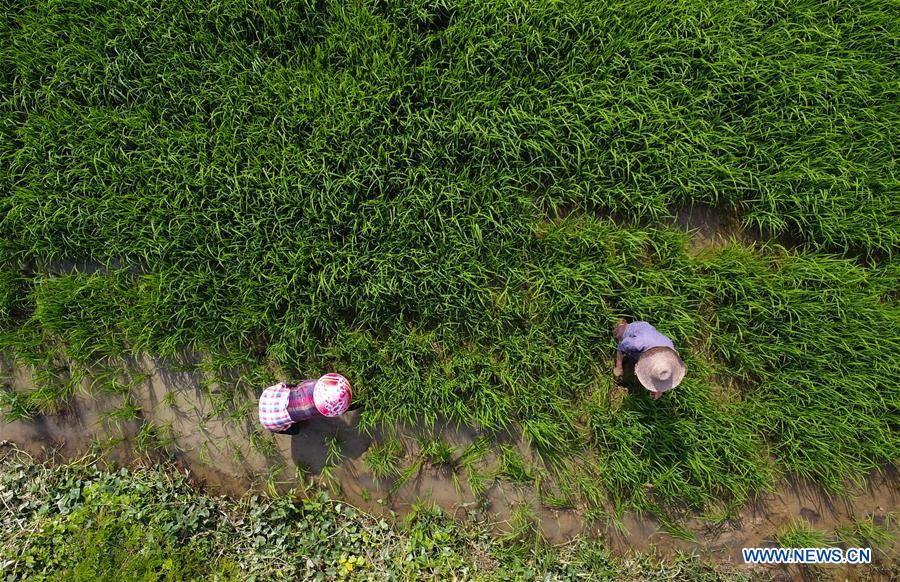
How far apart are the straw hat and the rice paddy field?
52 cm

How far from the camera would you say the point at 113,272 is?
109 inches

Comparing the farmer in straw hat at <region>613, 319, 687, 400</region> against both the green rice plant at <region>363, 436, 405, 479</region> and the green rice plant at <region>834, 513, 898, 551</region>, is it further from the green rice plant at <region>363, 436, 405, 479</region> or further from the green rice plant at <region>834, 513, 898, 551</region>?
the green rice plant at <region>834, 513, 898, 551</region>

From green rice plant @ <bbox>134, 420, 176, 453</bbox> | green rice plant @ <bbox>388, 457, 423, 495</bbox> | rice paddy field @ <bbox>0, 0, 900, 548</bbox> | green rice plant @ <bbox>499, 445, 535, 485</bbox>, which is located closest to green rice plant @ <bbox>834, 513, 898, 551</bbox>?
rice paddy field @ <bbox>0, 0, 900, 548</bbox>

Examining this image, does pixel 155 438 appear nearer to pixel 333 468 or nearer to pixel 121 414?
pixel 121 414

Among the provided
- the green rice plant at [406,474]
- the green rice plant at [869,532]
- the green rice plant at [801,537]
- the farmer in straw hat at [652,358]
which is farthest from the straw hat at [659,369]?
the green rice plant at [869,532]

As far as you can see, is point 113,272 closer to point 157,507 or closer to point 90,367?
point 90,367

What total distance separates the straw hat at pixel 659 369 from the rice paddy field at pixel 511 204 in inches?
20.4

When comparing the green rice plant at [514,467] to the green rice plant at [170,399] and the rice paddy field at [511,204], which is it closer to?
the rice paddy field at [511,204]

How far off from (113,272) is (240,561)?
227 cm

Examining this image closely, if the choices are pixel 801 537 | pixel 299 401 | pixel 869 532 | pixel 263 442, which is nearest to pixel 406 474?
pixel 299 401

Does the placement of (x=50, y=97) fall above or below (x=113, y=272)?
above

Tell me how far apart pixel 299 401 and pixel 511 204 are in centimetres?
195

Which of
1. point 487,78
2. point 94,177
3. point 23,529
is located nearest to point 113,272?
point 94,177

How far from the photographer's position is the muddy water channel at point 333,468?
2.76m
